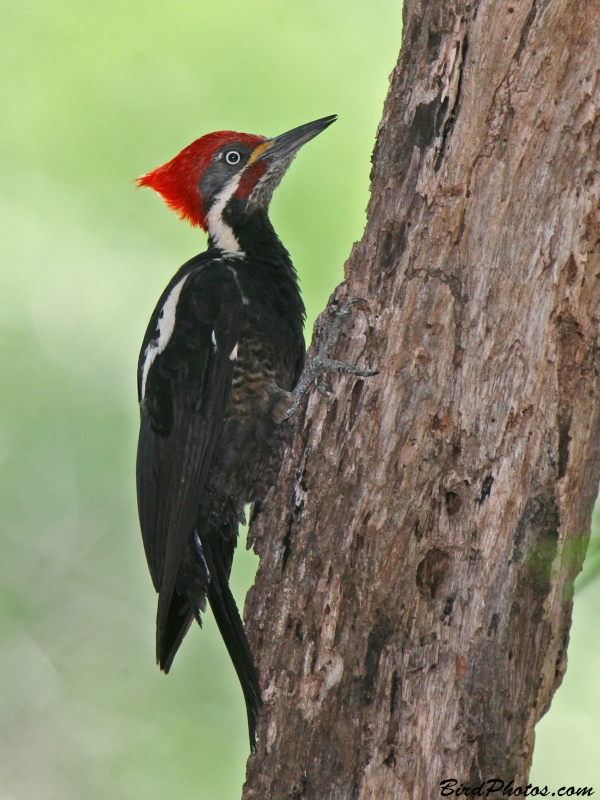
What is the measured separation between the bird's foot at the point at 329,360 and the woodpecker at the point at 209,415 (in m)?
0.14

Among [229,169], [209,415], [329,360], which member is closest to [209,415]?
[209,415]

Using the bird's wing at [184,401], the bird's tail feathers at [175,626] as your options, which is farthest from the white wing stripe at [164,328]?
the bird's tail feathers at [175,626]

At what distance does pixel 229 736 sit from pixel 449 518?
3273mm

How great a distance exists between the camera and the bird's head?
12.1 ft

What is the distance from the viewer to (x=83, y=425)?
4.93 metres

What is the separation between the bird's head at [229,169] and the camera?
3684 mm

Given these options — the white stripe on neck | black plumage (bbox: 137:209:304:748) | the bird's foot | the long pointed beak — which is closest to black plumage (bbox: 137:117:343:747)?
black plumage (bbox: 137:209:304:748)

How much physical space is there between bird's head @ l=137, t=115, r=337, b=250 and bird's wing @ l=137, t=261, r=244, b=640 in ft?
2.03

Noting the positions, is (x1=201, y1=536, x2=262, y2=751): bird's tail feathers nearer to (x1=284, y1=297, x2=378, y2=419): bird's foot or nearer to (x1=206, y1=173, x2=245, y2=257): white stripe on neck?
(x1=284, y1=297, x2=378, y2=419): bird's foot

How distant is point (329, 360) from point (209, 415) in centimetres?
66

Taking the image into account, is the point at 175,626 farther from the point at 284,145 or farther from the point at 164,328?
the point at 284,145

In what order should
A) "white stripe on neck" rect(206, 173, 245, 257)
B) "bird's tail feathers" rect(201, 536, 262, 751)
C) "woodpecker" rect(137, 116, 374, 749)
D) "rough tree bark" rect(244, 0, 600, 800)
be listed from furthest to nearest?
"white stripe on neck" rect(206, 173, 245, 257), "woodpecker" rect(137, 116, 374, 749), "bird's tail feathers" rect(201, 536, 262, 751), "rough tree bark" rect(244, 0, 600, 800)

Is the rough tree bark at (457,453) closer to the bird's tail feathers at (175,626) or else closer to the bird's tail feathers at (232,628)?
the bird's tail feathers at (232,628)

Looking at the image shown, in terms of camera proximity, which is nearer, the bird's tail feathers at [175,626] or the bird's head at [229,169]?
the bird's tail feathers at [175,626]
